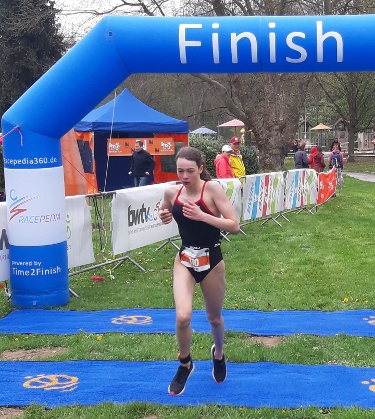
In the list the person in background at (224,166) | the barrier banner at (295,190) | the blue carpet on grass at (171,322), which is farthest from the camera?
the barrier banner at (295,190)

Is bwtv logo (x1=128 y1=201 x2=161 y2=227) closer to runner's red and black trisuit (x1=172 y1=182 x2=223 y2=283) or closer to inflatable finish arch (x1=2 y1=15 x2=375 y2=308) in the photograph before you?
inflatable finish arch (x1=2 y1=15 x2=375 y2=308)

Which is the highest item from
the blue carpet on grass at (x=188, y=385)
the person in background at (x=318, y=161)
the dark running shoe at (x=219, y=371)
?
the person in background at (x=318, y=161)

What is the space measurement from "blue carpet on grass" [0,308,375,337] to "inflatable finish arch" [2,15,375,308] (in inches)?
22.4

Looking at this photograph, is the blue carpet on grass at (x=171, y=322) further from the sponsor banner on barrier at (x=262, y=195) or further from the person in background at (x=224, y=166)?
the sponsor banner on barrier at (x=262, y=195)

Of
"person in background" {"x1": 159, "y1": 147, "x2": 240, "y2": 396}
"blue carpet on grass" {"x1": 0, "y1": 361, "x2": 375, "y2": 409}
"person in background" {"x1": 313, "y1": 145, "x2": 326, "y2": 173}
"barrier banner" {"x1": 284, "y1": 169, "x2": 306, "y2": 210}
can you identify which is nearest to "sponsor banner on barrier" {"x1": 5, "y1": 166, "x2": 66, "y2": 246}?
"blue carpet on grass" {"x1": 0, "y1": 361, "x2": 375, "y2": 409}

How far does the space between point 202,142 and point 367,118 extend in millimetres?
25105

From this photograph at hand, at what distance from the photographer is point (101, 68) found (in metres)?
6.90

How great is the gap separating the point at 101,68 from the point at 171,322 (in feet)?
9.55

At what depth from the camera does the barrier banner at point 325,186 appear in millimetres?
17484

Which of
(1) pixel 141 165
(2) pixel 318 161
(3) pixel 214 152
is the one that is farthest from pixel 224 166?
(3) pixel 214 152

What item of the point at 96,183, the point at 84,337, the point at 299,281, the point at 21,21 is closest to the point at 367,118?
the point at 21,21

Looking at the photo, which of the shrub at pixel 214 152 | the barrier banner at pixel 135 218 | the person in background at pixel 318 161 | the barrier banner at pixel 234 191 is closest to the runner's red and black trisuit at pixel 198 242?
the barrier banner at pixel 135 218

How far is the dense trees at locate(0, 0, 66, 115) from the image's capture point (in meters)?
31.5

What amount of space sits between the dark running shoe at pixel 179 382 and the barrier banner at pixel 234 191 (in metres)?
6.87
